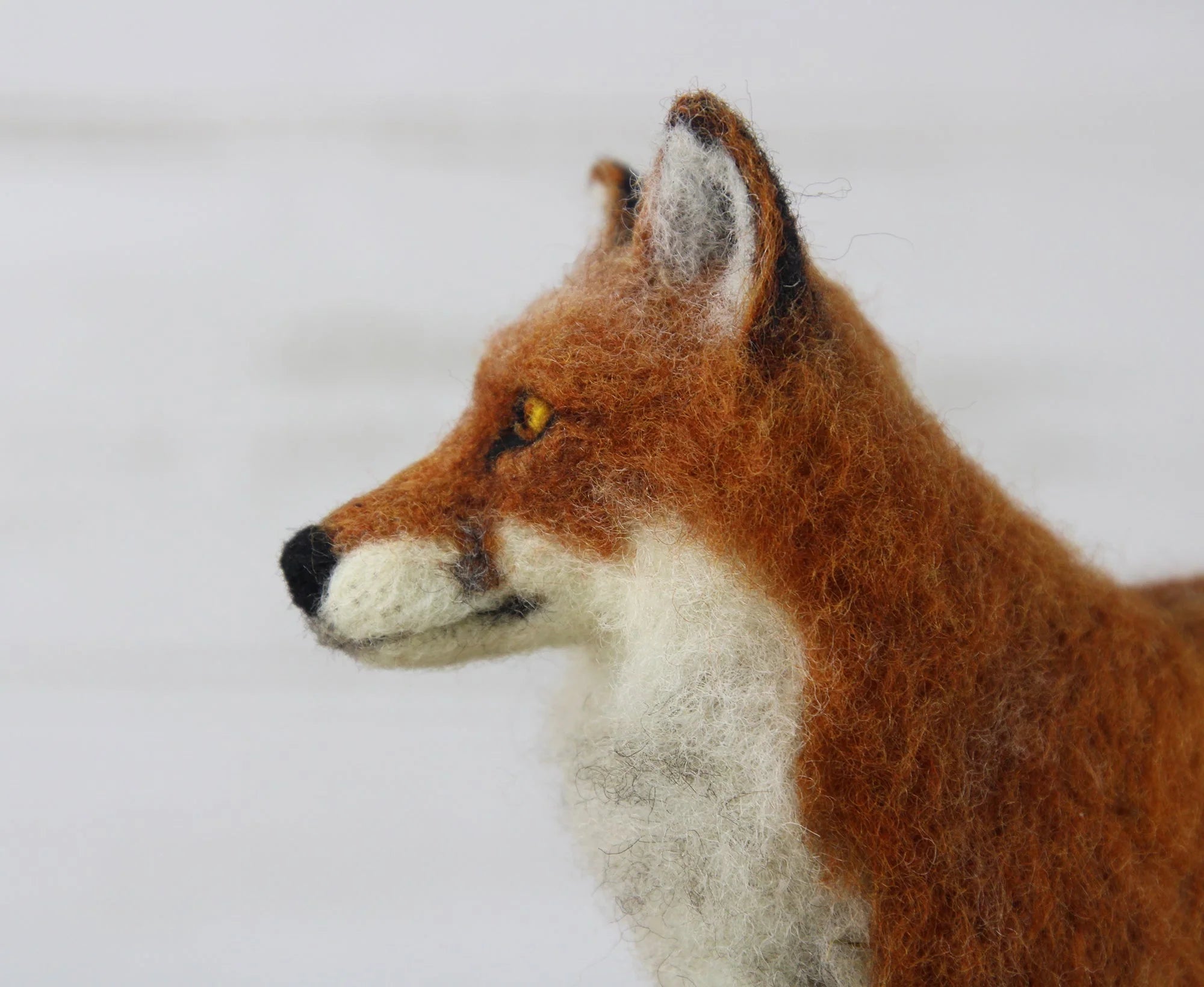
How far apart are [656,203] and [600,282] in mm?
70

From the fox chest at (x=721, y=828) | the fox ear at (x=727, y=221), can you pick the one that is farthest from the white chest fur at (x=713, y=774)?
the fox ear at (x=727, y=221)

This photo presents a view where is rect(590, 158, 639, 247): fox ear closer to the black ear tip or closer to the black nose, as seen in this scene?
the black ear tip

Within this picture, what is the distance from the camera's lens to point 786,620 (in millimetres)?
570

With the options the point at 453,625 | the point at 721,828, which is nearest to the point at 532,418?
the point at 453,625

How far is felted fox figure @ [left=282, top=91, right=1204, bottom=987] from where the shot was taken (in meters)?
0.56

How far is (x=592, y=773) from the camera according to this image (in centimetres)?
66

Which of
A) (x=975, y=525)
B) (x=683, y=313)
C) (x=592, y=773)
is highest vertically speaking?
(x=683, y=313)

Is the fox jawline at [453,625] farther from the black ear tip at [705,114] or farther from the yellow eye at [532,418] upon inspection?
the black ear tip at [705,114]

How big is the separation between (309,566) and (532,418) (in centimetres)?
16

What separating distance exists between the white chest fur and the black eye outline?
0.31 feet

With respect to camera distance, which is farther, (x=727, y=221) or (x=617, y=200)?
(x=617, y=200)

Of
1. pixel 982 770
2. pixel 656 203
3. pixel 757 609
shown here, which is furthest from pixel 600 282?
pixel 982 770

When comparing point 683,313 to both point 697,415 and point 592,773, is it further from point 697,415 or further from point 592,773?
point 592,773

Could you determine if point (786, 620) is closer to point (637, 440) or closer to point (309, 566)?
point (637, 440)
